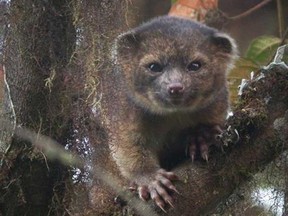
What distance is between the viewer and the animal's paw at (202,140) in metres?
3.46

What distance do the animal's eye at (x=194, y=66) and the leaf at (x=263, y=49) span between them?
4.36ft

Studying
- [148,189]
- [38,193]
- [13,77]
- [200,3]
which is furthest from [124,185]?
[200,3]

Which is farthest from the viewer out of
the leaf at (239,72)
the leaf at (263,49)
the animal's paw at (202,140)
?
the leaf at (263,49)

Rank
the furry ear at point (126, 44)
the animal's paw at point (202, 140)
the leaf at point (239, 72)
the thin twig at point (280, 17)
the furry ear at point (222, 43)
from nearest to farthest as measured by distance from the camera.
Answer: the animal's paw at point (202, 140) → the furry ear at point (126, 44) → the furry ear at point (222, 43) → the leaf at point (239, 72) → the thin twig at point (280, 17)

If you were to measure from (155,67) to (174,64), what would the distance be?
4.4 inches

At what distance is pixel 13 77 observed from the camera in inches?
132

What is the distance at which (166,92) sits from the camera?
3898 millimetres

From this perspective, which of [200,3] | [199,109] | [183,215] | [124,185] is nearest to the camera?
[183,215]

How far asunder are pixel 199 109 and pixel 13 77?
111cm

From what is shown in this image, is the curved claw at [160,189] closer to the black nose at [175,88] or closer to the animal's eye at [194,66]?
the black nose at [175,88]

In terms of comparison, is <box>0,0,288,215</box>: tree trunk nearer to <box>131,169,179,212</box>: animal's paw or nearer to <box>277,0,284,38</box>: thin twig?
<box>131,169,179,212</box>: animal's paw

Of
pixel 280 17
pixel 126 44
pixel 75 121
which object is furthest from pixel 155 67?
pixel 280 17

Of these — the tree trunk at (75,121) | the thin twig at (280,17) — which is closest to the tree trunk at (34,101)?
the tree trunk at (75,121)

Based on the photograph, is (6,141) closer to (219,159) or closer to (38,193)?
(38,193)
